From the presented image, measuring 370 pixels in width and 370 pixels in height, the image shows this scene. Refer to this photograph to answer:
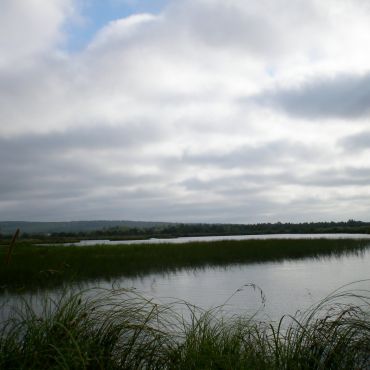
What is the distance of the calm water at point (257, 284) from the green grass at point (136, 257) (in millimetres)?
1235

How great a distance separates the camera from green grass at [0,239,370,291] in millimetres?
15148

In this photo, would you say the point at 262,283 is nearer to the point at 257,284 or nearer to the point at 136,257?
A: the point at 257,284

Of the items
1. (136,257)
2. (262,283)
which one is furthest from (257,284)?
(136,257)

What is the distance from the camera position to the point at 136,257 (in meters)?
20.8

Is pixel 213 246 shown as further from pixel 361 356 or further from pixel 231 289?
pixel 361 356

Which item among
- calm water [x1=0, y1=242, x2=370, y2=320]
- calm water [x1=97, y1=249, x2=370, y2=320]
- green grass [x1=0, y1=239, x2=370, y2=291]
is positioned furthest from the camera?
green grass [x1=0, y1=239, x2=370, y2=291]

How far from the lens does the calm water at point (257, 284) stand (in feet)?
37.6

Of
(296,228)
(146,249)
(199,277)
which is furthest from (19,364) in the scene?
(296,228)

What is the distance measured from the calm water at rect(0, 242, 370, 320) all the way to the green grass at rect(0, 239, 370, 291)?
4.05ft

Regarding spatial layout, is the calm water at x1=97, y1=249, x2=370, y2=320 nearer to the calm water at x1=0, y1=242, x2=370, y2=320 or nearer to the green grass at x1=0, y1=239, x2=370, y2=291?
the calm water at x1=0, y1=242, x2=370, y2=320

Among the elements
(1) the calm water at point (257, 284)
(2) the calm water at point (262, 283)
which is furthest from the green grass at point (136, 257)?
(2) the calm water at point (262, 283)

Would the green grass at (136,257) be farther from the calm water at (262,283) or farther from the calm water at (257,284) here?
the calm water at (262,283)

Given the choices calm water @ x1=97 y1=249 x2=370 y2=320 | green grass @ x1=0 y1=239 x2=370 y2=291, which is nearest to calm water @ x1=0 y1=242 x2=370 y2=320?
calm water @ x1=97 y1=249 x2=370 y2=320

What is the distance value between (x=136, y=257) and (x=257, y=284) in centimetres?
739
